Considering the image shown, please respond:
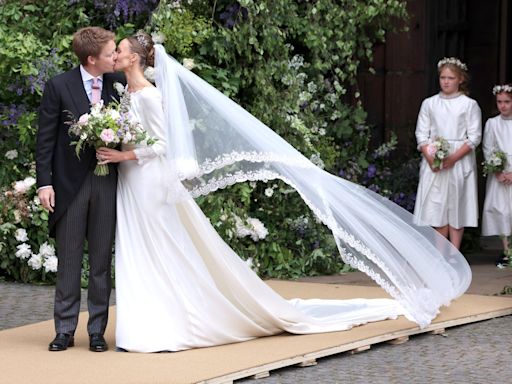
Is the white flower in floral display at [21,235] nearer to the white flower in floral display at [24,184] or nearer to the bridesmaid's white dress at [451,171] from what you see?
the white flower in floral display at [24,184]

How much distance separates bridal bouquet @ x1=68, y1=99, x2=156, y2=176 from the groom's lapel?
0.10 meters

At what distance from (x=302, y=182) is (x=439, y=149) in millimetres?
3452

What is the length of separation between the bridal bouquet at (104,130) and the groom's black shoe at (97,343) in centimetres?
89

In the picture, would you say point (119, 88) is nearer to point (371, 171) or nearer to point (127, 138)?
point (127, 138)

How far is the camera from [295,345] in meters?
7.55

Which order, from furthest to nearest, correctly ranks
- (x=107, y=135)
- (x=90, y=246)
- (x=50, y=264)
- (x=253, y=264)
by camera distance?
(x=253, y=264), (x=50, y=264), (x=90, y=246), (x=107, y=135)

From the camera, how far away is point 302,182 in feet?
25.8

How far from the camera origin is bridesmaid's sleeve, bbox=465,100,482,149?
11.1 meters

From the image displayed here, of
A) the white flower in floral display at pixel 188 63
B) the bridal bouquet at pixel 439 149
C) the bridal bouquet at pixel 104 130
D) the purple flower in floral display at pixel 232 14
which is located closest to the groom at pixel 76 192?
the bridal bouquet at pixel 104 130

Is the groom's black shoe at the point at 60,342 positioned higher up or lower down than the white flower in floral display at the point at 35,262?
lower down

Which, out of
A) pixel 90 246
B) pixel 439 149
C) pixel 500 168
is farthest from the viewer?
pixel 500 168

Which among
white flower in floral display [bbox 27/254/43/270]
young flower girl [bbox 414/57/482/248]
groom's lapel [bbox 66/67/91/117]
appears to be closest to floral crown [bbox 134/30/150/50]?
groom's lapel [bbox 66/67/91/117]

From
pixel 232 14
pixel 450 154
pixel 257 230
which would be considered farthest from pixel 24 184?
pixel 450 154

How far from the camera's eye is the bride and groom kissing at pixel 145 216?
24.3ft
